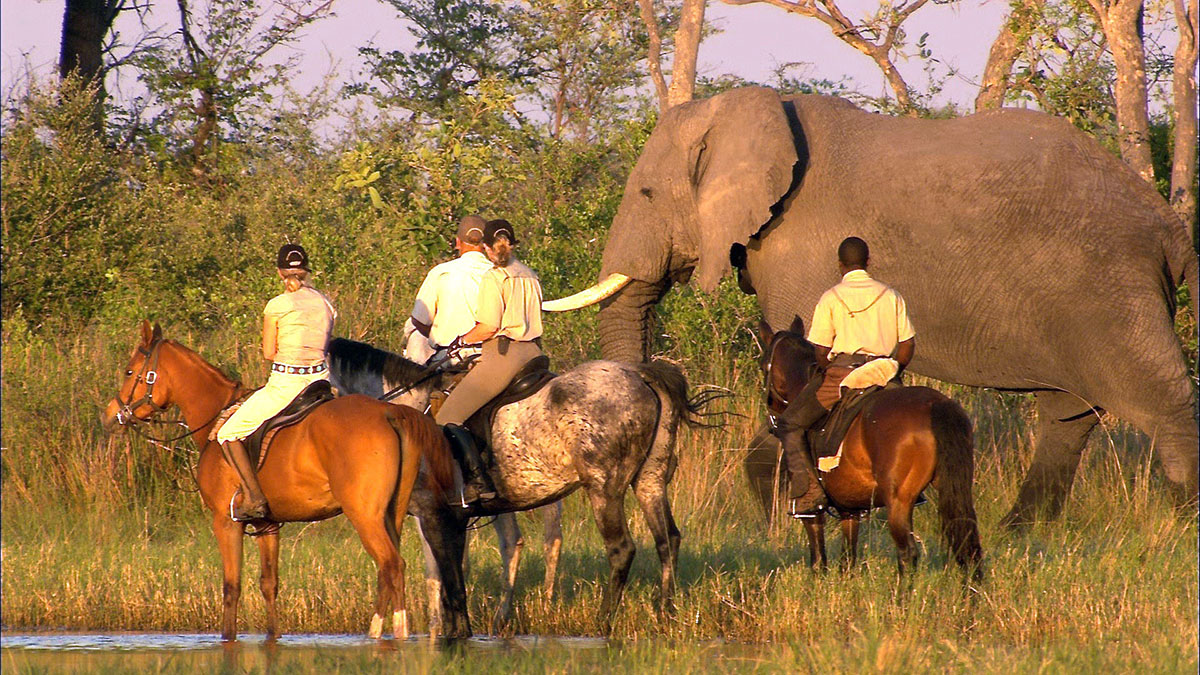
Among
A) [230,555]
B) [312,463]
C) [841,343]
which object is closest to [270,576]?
[230,555]

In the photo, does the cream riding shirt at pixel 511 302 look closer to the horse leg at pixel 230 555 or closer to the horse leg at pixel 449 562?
the horse leg at pixel 449 562

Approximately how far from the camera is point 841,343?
31.9ft

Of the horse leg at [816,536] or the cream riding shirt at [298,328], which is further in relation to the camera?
the horse leg at [816,536]

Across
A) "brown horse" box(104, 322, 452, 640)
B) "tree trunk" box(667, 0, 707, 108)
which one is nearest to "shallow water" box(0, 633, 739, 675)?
"brown horse" box(104, 322, 452, 640)

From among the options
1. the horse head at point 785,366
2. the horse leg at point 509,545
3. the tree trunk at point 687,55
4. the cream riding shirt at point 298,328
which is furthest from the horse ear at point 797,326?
the tree trunk at point 687,55

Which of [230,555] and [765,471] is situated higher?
[765,471]

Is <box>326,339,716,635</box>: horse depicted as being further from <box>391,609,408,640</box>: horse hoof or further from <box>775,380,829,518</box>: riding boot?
<box>775,380,829,518</box>: riding boot

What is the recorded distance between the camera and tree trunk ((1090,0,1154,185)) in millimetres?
17203

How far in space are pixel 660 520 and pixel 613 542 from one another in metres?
0.37

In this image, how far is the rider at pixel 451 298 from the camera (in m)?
10.3

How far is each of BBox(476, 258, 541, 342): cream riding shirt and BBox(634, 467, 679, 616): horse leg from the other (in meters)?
1.05

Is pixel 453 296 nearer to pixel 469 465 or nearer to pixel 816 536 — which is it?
pixel 469 465

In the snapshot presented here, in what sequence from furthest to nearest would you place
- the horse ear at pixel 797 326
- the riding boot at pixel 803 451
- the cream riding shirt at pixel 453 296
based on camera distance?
the horse ear at pixel 797 326, the cream riding shirt at pixel 453 296, the riding boot at pixel 803 451

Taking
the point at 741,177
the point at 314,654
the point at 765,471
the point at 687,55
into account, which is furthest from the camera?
the point at 687,55
